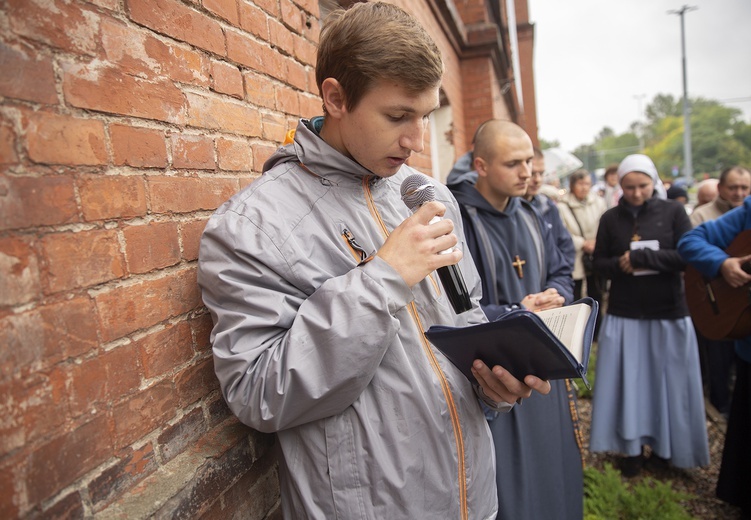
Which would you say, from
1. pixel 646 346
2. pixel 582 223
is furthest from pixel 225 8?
pixel 582 223

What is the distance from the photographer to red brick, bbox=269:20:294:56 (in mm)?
1782

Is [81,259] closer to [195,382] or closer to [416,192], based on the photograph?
[195,382]

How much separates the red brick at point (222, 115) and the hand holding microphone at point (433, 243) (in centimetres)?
61

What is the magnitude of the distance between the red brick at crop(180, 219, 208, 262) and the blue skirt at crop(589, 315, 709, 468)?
130 inches

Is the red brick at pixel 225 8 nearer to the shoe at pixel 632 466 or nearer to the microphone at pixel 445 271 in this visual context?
the microphone at pixel 445 271

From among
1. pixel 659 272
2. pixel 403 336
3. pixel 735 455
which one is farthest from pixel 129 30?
pixel 735 455

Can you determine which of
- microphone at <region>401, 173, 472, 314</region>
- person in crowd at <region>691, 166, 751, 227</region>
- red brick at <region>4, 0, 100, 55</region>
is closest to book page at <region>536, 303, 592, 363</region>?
microphone at <region>401, 173, 472, 314</region>

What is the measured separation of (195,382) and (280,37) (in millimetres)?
1314

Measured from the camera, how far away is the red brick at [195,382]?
1.30 m

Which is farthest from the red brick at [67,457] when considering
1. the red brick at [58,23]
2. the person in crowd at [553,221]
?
the person in crowd at [553,221]

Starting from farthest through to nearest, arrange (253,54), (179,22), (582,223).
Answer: (582,223), (253,54), (179,22)

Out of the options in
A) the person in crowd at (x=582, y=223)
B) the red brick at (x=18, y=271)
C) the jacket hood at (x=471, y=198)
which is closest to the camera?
the red brick at (x=18, y=271)

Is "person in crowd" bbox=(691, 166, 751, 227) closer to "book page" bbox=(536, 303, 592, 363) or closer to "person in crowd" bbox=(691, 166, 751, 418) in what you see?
"person in crowd" bbox=(691, 166, 751, 418)

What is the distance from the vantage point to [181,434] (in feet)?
4.25
